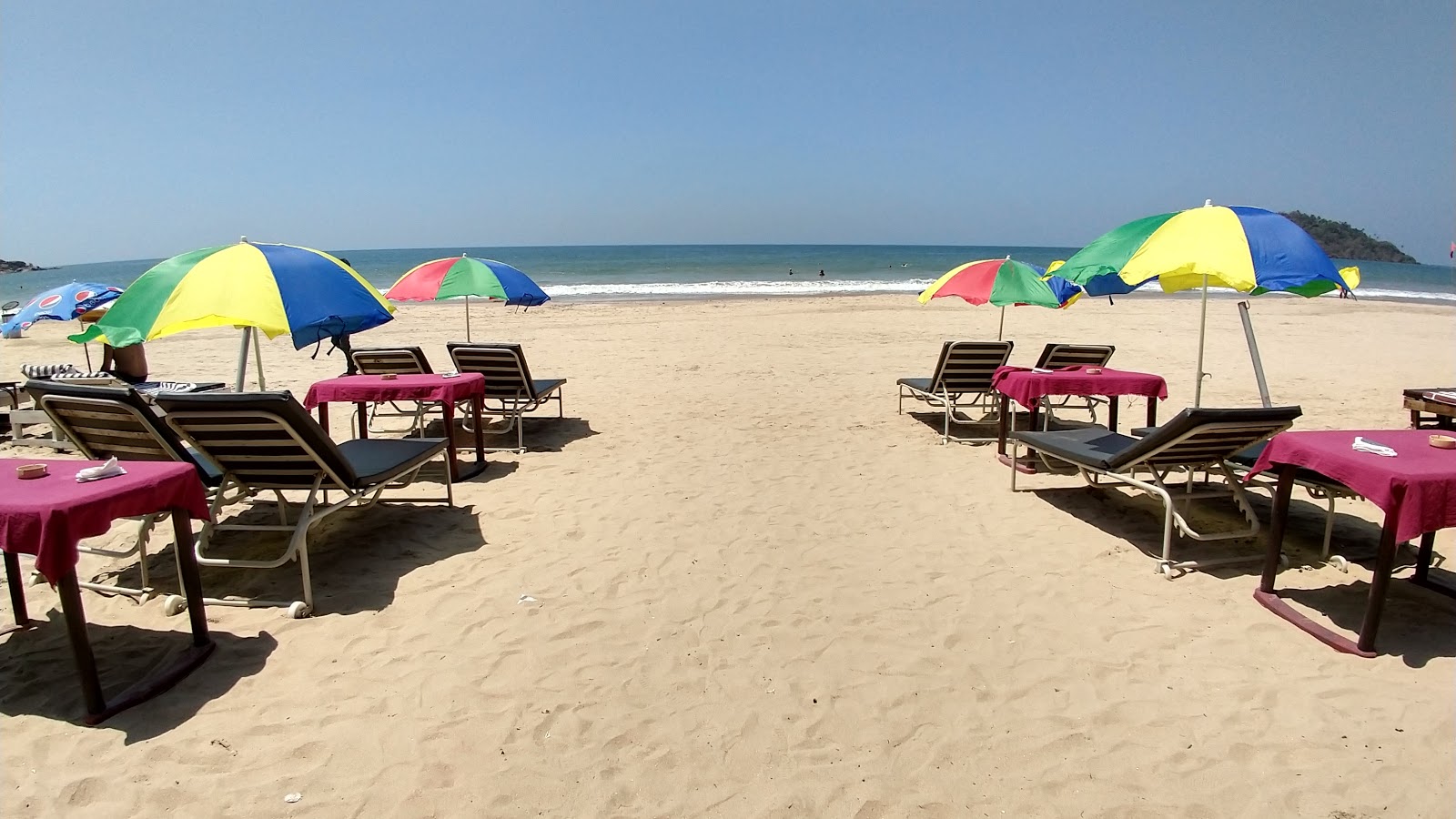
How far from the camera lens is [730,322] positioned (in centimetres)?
1752

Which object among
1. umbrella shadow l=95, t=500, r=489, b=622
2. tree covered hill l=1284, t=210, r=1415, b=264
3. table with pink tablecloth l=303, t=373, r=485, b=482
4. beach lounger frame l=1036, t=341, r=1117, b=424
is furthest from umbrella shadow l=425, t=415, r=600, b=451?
tree covered hill l=1284, t=210, r=1415, b=264

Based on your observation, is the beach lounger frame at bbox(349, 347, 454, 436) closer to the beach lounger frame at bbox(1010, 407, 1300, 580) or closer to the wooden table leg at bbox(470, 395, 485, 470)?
the wooden table leg at bbox(470, 395, 485, 470)

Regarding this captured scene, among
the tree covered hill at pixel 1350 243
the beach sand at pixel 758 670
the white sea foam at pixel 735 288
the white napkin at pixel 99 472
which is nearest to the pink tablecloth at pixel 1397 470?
the beach sand at pixel 758 670

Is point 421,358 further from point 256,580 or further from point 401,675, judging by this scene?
point 401,675

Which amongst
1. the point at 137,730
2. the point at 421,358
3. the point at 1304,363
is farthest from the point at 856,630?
the point at 1304,363

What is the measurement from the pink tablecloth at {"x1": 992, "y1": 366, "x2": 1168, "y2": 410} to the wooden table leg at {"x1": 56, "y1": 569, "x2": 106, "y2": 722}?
5.27 m

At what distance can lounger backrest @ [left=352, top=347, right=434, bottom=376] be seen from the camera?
22.0 feet

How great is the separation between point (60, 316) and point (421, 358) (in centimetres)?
355

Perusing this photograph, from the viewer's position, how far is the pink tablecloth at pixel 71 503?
2504mm

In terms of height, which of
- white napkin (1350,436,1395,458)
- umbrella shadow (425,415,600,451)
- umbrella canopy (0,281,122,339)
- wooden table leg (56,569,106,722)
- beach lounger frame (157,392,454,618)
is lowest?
umbrella shadow (425,415,600,451)

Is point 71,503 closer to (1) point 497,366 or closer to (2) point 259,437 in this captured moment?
(2) point 259,437

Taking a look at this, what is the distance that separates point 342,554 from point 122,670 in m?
1.21

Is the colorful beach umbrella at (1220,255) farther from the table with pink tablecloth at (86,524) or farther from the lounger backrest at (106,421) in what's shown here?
the lounger backrest at (106,421)

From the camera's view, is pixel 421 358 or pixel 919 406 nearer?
pixel 421 358
